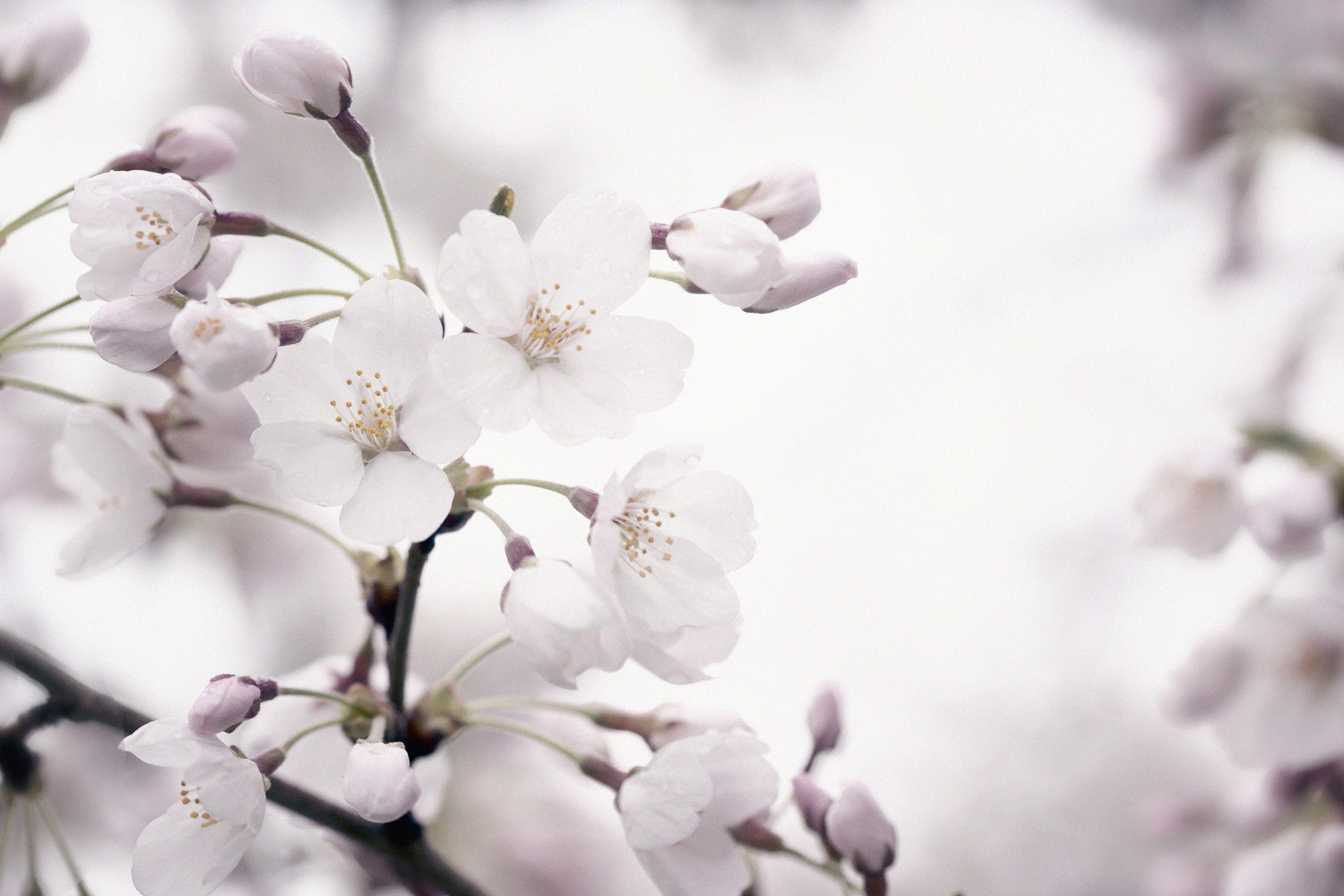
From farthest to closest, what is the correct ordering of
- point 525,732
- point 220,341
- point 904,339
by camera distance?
point 904,339 < point 525,732 < point 220,341

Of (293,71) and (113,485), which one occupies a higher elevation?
(293,71)

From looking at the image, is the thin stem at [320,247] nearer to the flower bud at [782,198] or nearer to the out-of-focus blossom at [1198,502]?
the flower bud at [782,198]

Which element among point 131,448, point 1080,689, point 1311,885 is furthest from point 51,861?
point 1080,689

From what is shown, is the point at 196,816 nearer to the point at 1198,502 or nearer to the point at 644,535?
the point at 644,535

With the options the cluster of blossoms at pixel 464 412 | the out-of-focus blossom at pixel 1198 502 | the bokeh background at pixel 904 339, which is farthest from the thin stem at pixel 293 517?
the out-of-focus blossom at pixel 1198 502

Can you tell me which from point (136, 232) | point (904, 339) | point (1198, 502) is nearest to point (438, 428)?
point (136, 232)

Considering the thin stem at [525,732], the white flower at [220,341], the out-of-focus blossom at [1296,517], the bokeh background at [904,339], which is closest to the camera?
the white flower at [220,341]
